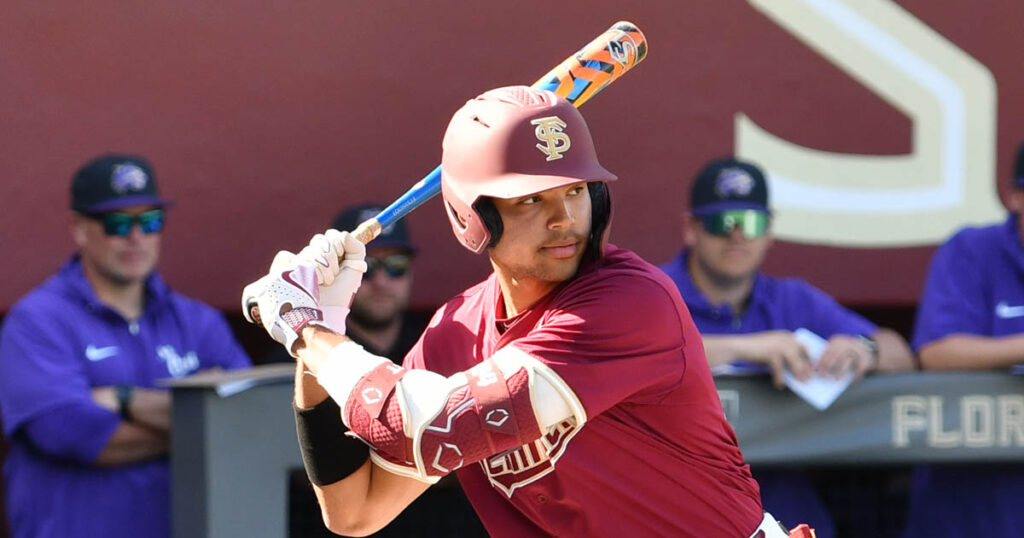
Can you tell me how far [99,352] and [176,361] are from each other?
9.2 inches

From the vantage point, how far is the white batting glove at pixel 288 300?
2.71 metres

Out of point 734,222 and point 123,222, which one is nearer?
point 123,222

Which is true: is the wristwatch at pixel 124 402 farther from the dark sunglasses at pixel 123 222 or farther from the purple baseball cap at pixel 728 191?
the purple baseball cap at pixel 728 191

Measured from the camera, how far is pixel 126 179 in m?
4.48

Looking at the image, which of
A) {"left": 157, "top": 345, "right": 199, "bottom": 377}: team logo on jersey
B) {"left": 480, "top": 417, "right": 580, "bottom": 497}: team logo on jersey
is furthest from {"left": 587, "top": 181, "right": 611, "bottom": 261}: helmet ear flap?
{"left": 157, "top": 345, "right": 199, "bottom": 377}: team logo on jersey

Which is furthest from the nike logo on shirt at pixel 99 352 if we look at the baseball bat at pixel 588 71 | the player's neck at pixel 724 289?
the player's neck at pixel 724 289

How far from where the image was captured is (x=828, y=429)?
432cm

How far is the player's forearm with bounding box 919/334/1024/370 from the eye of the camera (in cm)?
433

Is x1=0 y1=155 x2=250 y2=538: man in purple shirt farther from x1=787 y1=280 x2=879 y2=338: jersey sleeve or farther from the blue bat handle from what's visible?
x1=787 y1=280 x2=879 y2=338: jersey sleeve

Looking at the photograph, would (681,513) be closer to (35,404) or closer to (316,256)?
(316,256)

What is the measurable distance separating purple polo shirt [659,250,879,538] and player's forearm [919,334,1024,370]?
9.3 inches

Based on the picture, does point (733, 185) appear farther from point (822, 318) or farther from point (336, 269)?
point (336, 269)

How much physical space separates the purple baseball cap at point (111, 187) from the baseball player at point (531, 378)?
5.65 feet

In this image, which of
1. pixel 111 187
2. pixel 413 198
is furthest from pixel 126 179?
pixel 413 198
